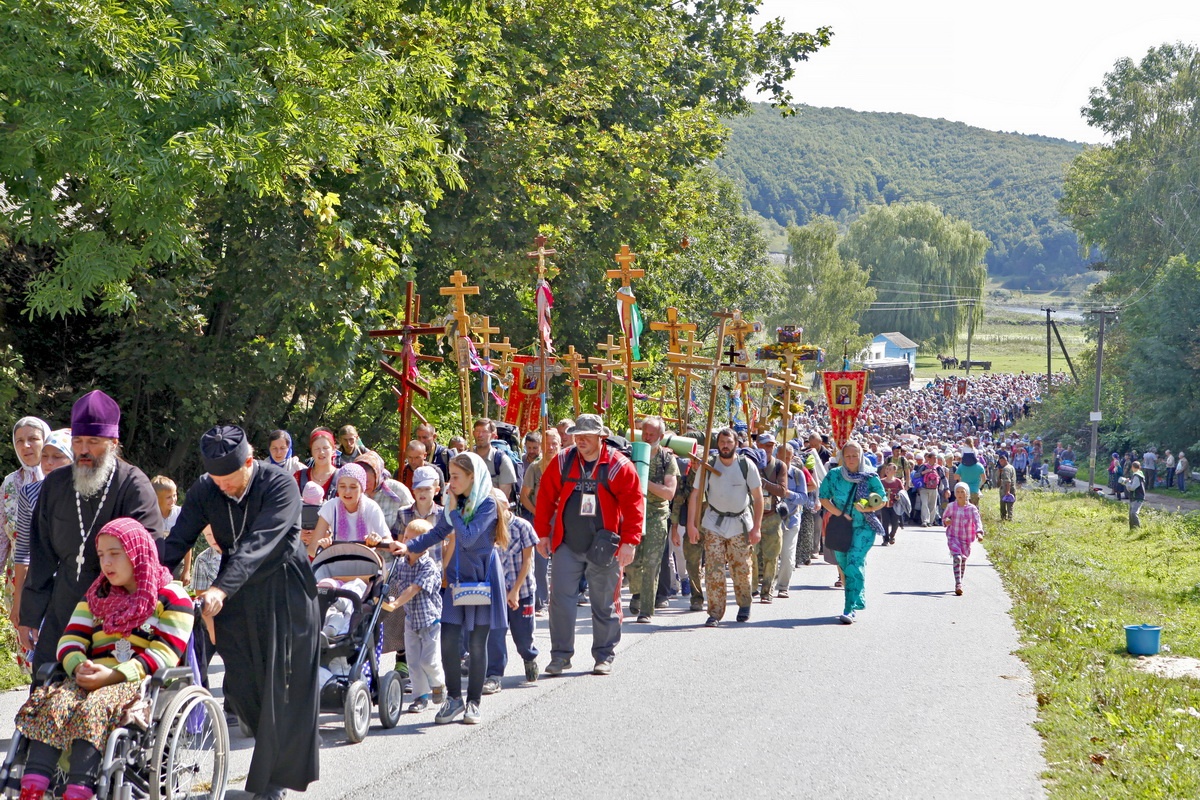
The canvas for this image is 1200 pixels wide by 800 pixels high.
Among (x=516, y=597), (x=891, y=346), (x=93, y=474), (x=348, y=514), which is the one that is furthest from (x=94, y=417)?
(x=891, y=346)

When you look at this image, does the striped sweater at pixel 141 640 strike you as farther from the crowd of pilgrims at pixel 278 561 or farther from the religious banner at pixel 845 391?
the religious banner at pixel 845 391

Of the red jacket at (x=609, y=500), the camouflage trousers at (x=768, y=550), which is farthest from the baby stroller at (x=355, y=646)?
the camouflage trousers at (x=768, y=550)

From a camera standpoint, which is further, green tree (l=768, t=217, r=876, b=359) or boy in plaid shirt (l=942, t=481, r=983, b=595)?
green tree (l=768, t=217, r=876, b=359)

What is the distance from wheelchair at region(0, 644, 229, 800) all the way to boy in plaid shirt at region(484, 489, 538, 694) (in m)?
2.93

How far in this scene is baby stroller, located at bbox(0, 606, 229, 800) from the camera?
18.1 ft

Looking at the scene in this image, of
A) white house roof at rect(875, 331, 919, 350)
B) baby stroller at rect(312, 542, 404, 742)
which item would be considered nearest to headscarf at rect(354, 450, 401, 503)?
baby stroller at rect(312, 542, 404, 742)

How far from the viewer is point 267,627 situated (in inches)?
245

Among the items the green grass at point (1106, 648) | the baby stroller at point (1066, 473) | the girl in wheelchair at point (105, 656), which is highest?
the girl in wheelchair at point (105, 656)

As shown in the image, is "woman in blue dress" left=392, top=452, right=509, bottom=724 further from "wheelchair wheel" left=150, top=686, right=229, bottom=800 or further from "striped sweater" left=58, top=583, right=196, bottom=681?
"striped sweater" left=58, top=583, right=196, bottom=681

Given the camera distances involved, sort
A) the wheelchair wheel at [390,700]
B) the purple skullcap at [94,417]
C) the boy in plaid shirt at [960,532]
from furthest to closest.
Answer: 1. the boy in plaid shirt at [960,532]
2. the wheelchair wheel at [390,700]
3. the purple skullcap at [94,417]

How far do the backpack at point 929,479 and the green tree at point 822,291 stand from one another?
60569 mm

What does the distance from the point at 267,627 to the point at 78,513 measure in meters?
1.18

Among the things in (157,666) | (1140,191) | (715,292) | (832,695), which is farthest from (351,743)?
(1140,191)

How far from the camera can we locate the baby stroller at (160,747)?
552cm
